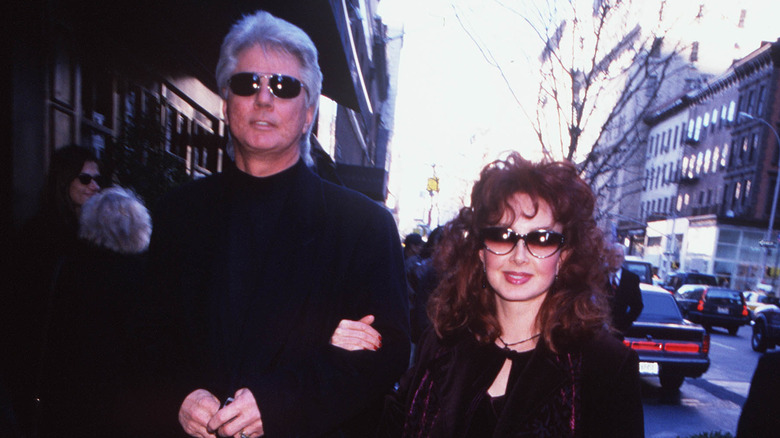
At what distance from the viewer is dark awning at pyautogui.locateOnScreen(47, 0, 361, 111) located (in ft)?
15.0

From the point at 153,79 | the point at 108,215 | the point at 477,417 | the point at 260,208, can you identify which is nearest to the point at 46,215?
the point at 108,215

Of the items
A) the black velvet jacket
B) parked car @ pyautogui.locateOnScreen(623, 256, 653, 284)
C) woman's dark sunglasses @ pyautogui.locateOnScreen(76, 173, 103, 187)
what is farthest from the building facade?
woman's dark sunglasses @ pyautogui.locateOnScreen(76, 173, 103, 187)

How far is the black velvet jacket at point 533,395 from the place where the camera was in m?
1.83

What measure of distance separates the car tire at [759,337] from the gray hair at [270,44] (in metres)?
15.9

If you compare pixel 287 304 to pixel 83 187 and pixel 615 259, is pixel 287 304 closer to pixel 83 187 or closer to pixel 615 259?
pixel 615 259

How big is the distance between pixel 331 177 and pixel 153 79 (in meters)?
8.23

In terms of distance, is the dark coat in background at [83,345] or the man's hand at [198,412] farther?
the dark coat in background at [83,345]

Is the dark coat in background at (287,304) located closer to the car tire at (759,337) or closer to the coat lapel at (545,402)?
the coat lapel at (545,402)

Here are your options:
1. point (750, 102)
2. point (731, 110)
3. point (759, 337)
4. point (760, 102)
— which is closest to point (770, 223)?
point (760, 102)

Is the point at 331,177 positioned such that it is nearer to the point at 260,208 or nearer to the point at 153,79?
the point at 153,79

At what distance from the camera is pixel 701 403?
27.2 feet

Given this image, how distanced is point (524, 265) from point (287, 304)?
36.8 inches

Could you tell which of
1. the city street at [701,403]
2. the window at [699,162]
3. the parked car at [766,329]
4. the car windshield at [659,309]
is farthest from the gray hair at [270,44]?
the window at [699,162]

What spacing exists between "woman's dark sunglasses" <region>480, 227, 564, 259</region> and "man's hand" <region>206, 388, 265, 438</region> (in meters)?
1.12
